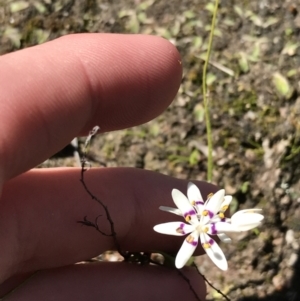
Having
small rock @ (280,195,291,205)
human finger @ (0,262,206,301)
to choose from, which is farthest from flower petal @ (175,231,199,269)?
small rock @ (280,195,291,205)

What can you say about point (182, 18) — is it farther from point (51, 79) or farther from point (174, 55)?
point (51, 79)

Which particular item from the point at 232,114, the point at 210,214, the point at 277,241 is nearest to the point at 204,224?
the point at 210,214

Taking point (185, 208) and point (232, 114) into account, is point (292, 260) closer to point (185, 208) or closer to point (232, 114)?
point (232, 114)

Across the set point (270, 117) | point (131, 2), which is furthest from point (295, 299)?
point (131, 2)

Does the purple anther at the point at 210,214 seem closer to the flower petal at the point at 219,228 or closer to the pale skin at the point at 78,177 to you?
the flower petal at the point at 219,228

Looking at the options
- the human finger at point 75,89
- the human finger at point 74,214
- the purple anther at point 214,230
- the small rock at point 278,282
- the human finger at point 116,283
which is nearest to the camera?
the human finger at point 75,89

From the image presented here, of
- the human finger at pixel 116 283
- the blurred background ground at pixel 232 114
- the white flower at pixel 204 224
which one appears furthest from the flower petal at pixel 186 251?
the blurred background ground at pixel 232 114
